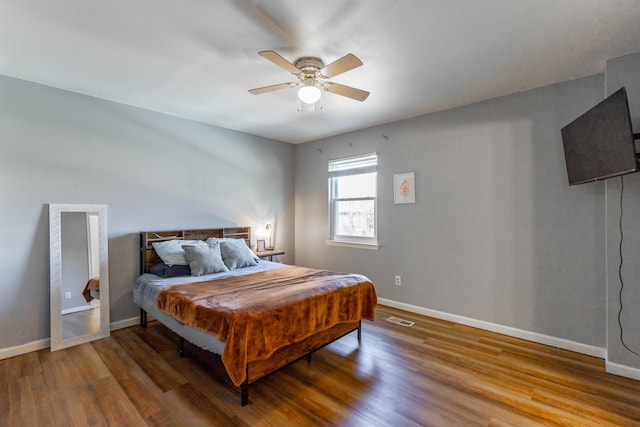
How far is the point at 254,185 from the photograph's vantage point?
16.0ft

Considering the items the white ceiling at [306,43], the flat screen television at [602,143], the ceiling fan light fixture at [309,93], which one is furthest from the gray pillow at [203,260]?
the flat screen television at [602,143]

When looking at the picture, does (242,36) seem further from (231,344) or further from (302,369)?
(302,369)

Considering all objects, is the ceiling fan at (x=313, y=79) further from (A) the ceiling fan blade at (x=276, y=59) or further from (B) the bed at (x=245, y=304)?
(B) the bed at (x=245, y=304)

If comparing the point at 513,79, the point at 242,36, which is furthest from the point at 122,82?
the point at 513,79

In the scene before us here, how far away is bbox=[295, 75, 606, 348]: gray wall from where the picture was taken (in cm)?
285

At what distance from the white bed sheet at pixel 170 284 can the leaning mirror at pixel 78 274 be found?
386mm

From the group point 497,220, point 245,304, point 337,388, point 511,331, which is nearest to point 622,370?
point 511,331

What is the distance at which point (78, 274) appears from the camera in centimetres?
316

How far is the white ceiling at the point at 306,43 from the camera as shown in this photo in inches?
75.0

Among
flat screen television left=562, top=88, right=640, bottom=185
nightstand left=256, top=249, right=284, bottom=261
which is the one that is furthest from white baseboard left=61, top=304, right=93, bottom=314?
flat screen television left=562, top=88, right=640, bottom=185

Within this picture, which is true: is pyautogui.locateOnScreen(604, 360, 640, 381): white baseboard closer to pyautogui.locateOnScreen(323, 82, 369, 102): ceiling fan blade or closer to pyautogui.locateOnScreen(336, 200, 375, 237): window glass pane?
pyautogui.locateOnScreen(336, 200, 375, 237): window glass pane

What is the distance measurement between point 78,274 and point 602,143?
193 inches

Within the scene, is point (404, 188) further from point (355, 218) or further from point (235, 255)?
point (235, 255)

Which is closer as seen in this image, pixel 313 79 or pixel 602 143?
pixel 602 143
